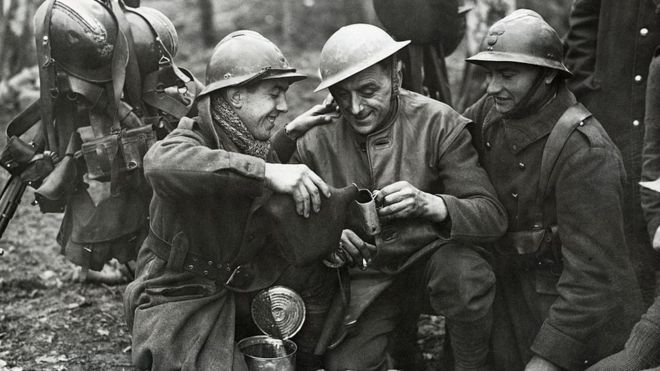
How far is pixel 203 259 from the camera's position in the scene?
4.18m

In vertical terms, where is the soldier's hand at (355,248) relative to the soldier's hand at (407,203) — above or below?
below

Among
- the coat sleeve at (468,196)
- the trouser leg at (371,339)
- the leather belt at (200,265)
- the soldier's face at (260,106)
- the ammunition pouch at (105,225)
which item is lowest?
the trouser leg at (371,339)

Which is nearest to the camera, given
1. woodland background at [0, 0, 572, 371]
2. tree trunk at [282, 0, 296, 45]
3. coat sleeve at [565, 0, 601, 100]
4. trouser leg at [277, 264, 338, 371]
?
trouser leg at [277, 264, 338, 371]

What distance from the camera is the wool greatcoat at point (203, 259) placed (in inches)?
150

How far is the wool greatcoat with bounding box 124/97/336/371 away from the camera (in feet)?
12.5

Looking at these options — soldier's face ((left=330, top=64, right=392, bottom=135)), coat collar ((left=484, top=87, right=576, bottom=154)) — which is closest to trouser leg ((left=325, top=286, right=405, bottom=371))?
soldier's face ((left=330, top=64, right=392, bottom=135))

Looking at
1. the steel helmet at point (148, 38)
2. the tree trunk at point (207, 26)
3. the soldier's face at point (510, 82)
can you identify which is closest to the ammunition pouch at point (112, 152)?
the steel helmet at point (148, 38)

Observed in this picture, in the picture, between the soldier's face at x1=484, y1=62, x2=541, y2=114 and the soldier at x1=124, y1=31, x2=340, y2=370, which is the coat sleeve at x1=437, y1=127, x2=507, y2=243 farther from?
the soldier at x1=124, y1=31, x2=340, y2=370

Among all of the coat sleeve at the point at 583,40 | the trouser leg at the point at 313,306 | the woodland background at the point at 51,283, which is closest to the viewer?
the trouser leg at the point at 313,306

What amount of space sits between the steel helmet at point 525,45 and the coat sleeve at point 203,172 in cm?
146

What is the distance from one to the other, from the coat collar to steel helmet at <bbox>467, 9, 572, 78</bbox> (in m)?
0.15

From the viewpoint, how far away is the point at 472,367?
14.3 feet

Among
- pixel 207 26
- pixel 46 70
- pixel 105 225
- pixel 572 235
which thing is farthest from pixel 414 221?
pixel 207 26

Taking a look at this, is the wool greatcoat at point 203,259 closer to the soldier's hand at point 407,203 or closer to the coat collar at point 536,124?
the soldier's hand at point 407,203
